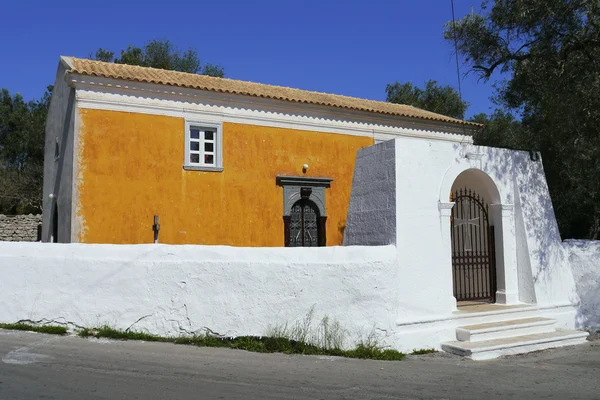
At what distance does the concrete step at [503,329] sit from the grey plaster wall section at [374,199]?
1.87m

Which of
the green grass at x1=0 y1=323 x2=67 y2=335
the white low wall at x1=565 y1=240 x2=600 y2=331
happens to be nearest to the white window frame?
Answer: the green grass at x1=0 y1=323 x2=67 y2=335

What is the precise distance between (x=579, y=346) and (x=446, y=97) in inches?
1022

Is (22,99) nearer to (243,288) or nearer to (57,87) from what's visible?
(57,87)

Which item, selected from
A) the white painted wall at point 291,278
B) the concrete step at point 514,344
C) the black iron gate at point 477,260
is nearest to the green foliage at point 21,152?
the white painted wall at point 291,278

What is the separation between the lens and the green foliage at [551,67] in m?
9.07

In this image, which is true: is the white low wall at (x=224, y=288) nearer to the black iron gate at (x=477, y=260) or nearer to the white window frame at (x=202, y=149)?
the black iron gate at (x=477, y=260)

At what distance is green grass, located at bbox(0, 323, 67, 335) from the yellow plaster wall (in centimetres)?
415

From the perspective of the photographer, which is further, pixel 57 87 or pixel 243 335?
pixel 57 87

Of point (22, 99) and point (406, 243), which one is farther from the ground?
point (22, 99)

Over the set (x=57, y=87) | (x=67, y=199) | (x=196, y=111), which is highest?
(x=57, y=87)

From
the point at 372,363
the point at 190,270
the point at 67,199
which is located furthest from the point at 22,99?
the point at 372,363

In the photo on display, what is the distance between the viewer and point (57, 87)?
15.2 meters

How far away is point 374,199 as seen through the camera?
340 inches

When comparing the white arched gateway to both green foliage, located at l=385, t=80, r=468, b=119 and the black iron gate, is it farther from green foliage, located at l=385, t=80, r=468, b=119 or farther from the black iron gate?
green foliage, located at l=385, t=80, r=468, b=119
